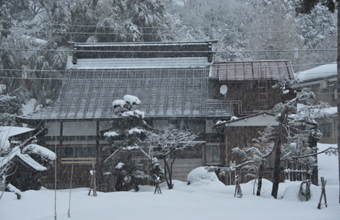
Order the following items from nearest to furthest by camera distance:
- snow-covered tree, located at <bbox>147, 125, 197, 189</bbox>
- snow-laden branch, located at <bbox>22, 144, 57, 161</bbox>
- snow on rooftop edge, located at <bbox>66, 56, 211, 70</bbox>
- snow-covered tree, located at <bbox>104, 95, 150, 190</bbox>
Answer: snow-covered tree, located at <bbox>104, 95, 150, 190</bbox>, snow-laden branch, located at <bbox>22, 144, 57, 161</bbox>, snow-covered tree, located at <bbox>147, 125, 197, 189</bbox>, snow on rooftop edge, located at <bbox>66, 56, 211, 70</bbox>

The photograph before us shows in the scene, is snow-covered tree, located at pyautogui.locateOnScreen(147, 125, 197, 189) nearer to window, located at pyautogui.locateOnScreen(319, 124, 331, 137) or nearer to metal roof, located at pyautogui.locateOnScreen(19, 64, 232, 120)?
metal roof, located at pyautogui.locateOnScreen(19, 64, 232, 120)

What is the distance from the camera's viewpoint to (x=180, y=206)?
1120cm

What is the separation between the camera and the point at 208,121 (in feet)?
68.9

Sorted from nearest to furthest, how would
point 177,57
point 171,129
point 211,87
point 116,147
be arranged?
point 116,147, point 171,129, point 211,87, point 177,57

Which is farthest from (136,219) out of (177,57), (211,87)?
(177,57)

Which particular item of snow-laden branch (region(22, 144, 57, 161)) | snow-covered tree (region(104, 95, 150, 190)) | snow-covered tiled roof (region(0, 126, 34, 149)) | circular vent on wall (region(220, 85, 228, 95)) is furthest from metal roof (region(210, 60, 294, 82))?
snow-covered tiled roof (region(0, 126, 34, 149))

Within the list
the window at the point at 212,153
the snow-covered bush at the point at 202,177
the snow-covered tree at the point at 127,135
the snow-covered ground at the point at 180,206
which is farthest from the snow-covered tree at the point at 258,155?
the snow-covered tree at the point at 127,135

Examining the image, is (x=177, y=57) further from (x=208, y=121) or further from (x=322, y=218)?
(x=322, y=218)

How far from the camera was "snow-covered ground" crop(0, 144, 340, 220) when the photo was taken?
31.1 ft


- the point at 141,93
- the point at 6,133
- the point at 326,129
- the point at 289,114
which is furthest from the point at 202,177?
the point at 326,129

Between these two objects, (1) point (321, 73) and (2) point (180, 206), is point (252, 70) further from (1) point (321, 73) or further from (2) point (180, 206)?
(2) point (180, 206)

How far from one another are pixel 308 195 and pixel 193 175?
624 centimetres

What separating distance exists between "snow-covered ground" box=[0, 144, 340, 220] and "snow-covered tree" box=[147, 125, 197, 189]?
3.65m

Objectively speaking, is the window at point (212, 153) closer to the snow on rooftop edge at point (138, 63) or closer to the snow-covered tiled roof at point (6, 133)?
the snow on rooftop edge at point (138, 63)
